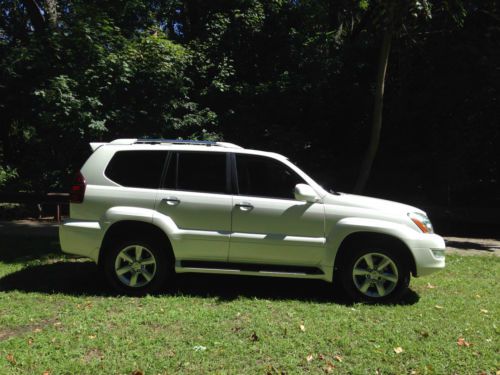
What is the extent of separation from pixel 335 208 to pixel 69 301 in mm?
3215

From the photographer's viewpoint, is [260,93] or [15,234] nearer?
[15,234]

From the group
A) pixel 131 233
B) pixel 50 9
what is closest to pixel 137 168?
pixel 131 233

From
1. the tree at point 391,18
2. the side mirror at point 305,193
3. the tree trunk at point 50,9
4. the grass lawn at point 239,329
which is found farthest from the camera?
the tree trunk at point 50,9

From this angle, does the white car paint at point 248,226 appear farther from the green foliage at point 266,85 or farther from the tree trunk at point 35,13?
the tree trunk at point 35,13

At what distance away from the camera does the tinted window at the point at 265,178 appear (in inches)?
213

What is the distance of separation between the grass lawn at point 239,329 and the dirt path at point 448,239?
3.10m

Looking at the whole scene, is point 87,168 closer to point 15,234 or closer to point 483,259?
point 15,234

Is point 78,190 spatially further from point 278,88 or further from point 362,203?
point 278,88

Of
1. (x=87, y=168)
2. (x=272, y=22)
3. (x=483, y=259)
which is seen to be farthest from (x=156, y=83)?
(x=483, y=259)

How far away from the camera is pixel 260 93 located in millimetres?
12133

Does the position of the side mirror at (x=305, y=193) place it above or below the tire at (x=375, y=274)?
above

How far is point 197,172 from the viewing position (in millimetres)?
5500

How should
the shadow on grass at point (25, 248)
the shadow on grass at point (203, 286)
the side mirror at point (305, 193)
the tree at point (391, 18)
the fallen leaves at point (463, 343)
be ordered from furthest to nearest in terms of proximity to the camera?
the tree at point (391, 18) → the shadow on grass at point (25, 248) → the shadow on grass at point (203, 286) → the side mirror at point (305, 193) → the fallen leaves at point (463, 343)

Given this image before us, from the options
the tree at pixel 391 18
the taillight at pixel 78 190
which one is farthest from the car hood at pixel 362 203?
the tree at pixel 391 18
